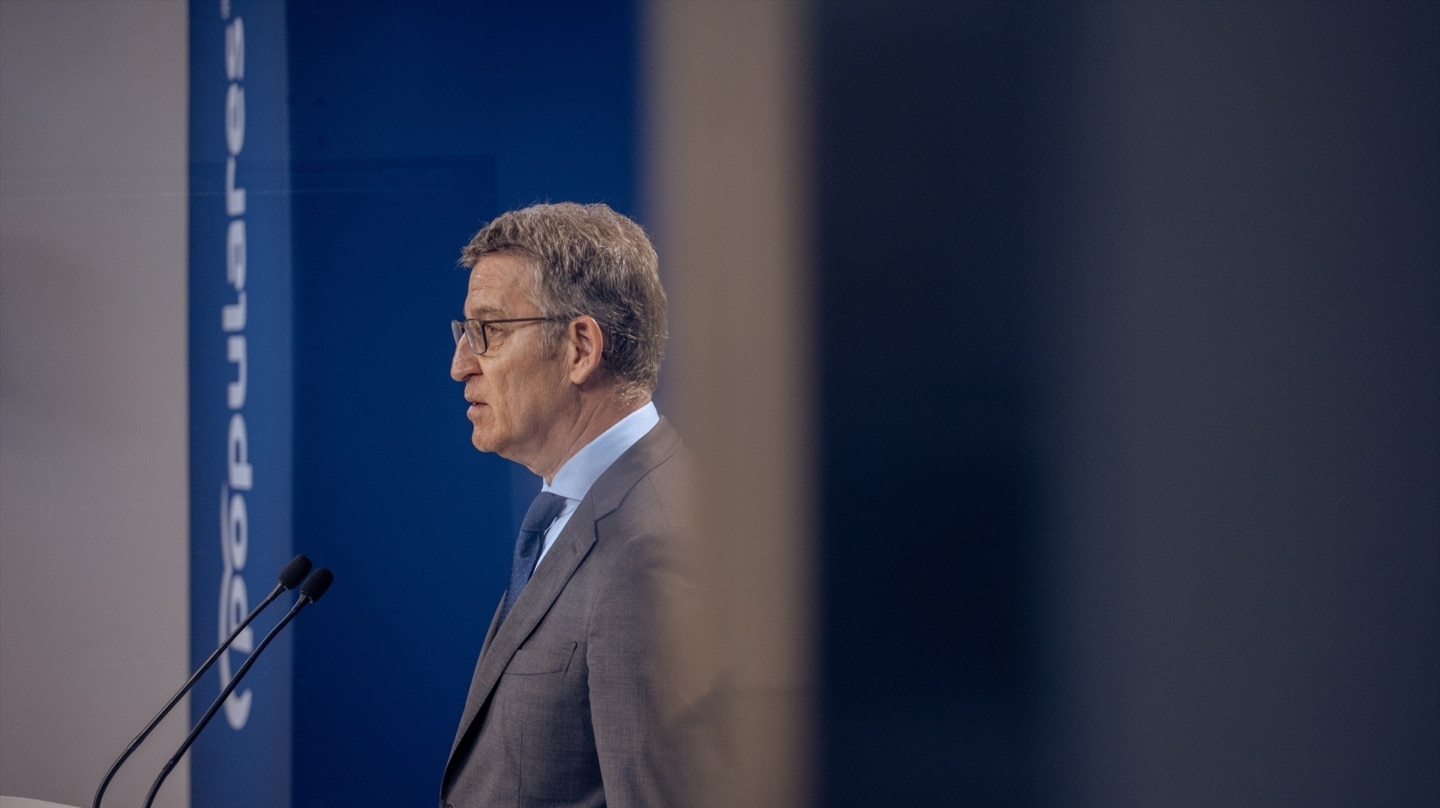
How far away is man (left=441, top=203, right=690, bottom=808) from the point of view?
3.29 ft

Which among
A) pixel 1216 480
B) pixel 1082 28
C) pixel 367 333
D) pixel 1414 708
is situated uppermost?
pixel 1082 28

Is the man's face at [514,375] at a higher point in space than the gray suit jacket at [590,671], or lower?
higher

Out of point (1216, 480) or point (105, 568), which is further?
point (105, 568)

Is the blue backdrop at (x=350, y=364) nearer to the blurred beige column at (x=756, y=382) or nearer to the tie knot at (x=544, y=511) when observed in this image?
the tie knot at (x=544, y=511)

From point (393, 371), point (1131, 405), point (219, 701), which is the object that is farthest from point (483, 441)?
point (1131, 405)

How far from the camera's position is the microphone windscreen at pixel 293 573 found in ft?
3.78

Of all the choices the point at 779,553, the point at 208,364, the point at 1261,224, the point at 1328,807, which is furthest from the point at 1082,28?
the point at 208,364

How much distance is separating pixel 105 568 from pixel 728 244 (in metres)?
1.28

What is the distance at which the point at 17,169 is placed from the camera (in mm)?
1586

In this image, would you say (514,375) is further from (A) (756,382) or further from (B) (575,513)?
(A) (756,382)

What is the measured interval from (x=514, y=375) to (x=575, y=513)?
25cm

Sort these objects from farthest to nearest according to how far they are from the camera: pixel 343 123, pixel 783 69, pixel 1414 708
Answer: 1. pixel 343 123
2. pixel 783 69
3. pixel 1414 708

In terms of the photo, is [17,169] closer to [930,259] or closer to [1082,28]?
[930,259]

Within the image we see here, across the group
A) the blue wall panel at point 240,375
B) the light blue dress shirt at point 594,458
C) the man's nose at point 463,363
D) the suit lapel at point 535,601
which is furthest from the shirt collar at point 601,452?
the blue wall panel at point 240,375
